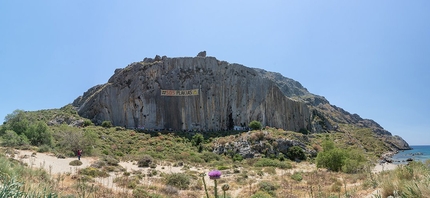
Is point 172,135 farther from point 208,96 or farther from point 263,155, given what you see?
point 263,155

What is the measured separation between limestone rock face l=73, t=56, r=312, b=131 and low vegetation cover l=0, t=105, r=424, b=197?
4.99 meters

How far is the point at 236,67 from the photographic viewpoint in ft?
207

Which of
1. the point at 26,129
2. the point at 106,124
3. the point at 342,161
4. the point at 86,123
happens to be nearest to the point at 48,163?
the point at 26,129

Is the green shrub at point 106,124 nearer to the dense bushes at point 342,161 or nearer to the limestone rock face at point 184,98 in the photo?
the limestone rock face at point 184,98

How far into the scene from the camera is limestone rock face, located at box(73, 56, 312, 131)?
58062 millimetres

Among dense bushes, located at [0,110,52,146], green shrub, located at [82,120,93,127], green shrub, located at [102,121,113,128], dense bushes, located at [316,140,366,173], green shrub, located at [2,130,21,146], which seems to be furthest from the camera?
green shrub, located at [102,121,113,128]

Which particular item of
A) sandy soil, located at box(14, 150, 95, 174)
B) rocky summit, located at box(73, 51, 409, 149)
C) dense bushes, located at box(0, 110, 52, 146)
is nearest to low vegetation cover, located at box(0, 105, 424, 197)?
dense bushes, located at box(0, 110, 52, 146)

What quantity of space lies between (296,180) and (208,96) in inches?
1725

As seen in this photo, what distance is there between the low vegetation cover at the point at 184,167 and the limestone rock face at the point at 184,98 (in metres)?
4.99

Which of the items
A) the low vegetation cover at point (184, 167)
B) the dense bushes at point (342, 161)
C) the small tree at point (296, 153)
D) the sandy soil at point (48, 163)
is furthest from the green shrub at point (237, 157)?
the sandy soil at point (48, 163)

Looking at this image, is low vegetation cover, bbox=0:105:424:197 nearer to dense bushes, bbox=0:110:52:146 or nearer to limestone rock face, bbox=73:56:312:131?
dense bushes, bbox=0:110:52:146

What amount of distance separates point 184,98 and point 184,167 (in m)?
33.7

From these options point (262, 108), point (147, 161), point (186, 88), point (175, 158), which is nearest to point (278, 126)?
point (262, 108)

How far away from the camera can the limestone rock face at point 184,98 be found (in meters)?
58.1
